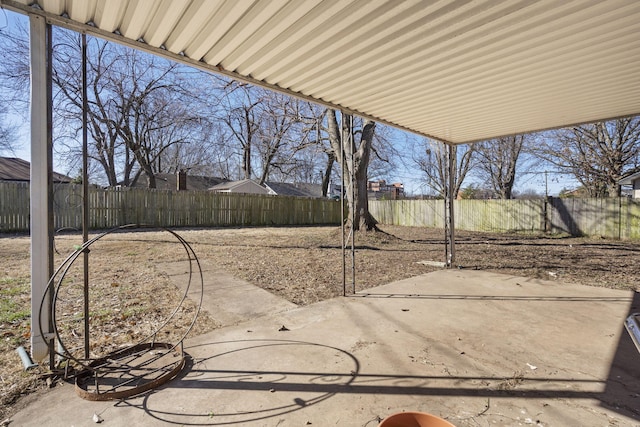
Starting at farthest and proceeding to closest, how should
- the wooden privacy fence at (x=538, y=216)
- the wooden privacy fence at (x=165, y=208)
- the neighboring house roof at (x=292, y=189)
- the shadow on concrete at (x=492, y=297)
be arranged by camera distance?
1. the neighboring house roof at (x=292, y=189)
2. the wooden privacy fence at (x=538, y=216)
3. the wooden privacy fence at (x=165, y=208)
4. the shadow on concrete at (x=492, y=297)

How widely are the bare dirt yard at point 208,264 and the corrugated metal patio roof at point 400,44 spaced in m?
2.38

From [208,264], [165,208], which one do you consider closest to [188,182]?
[165,208]

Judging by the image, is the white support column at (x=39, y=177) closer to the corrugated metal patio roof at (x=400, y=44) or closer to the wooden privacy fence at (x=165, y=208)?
the corrugated metal patio roof at (x=400, y=44)

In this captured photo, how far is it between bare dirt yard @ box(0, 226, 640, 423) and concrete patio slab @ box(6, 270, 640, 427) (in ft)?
2.06

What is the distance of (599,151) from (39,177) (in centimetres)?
1899

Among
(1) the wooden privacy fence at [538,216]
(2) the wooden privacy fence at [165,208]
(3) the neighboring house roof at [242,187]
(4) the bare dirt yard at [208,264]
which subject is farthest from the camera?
(3) the neighboring house roof at [242,187]

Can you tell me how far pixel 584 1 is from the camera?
1984 millimetres

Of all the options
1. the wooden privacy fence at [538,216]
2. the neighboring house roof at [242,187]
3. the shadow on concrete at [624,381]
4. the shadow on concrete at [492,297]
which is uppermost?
the neighboring house roof at [242,187]

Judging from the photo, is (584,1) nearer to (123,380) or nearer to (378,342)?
(378,342)

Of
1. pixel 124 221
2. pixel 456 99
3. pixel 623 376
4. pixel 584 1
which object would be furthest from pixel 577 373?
pixel 124 221

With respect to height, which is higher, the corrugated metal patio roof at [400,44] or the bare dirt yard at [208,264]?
the corrugated metal patio roof at [400,44]

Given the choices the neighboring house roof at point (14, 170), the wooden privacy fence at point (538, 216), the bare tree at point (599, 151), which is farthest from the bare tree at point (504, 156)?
the neighboring house roof at point (14, 170)

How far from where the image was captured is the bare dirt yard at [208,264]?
2.74 m

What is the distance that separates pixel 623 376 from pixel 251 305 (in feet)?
10.3
